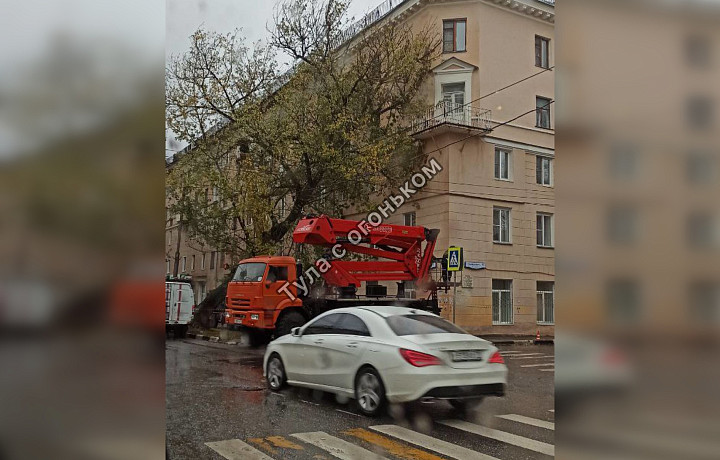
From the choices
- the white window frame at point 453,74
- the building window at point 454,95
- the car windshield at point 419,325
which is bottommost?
the car windshield at point 419,325

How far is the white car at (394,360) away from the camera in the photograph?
4.31m

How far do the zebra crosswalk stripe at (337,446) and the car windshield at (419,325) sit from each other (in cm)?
106

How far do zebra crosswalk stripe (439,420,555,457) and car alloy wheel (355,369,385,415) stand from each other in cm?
49

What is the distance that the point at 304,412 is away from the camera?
15.8ft

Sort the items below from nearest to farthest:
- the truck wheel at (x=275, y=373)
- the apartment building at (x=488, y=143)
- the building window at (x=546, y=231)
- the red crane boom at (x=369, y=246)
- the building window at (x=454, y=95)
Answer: the building window at (x=546, y=231) < the apartment building at (x=488, y=143) < the building window at (x=454, y=95) < the truck wheel at (x=275, y=373) < the red crane boom at (x=369, y=246)

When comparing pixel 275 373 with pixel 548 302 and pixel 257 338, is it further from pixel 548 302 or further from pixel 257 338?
pixel 548 302

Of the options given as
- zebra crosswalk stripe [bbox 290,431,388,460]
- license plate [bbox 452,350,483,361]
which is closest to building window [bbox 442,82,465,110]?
license plate [bbox 452,350,483,361]
